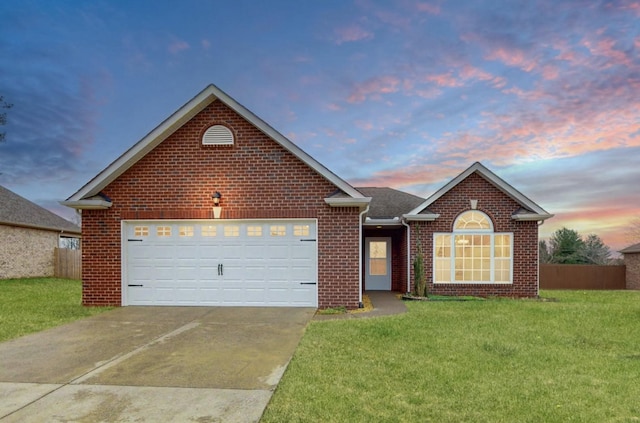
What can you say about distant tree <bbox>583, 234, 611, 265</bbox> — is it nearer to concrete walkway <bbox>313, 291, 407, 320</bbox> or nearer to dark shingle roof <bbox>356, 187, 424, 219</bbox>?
dark shingle roof <bbox>356, 187, 424, 219</bbox>

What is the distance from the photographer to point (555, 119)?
47.3ft

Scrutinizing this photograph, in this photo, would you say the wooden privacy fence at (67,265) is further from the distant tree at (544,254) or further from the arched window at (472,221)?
the distant tree at (544,254)

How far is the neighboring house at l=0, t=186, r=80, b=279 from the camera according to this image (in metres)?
20.9

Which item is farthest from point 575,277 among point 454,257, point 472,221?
point 454,257

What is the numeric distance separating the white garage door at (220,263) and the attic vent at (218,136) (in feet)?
7.43

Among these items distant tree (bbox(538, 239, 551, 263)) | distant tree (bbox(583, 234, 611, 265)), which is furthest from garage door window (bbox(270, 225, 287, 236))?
distant tree (bbox(583, 234, 611, 265))

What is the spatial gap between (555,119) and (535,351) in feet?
36.9

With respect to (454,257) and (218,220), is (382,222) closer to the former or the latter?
(454,257)

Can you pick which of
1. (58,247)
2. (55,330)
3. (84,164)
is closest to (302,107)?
(55,330)

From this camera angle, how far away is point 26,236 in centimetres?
2220

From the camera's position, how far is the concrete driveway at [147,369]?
4020 millimetres

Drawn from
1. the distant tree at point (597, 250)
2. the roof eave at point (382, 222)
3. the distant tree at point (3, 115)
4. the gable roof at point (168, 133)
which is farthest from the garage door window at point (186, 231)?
the distant tree at point (597, 250)

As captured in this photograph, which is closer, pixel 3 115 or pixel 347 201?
pixel 347 201

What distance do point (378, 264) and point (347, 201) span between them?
7475 millimetres
